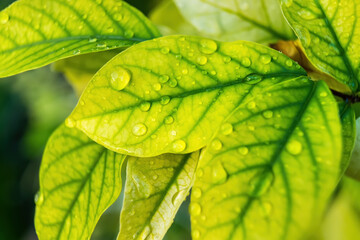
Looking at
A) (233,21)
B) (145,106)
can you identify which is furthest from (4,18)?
(233,21)

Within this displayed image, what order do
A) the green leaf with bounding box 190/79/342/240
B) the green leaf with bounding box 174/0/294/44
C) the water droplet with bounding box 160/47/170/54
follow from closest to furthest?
the green leaf with bounding box 190/79/342/240 < the water droplet with bounding box 160/47/170/54 < the green leaf with bounding box 174/0/294/44

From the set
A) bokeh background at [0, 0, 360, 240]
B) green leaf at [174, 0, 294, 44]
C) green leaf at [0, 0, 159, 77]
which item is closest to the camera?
green leaf at [0, 0, 159, 77]

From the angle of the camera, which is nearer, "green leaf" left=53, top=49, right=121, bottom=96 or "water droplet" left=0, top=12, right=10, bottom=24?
"water droplet" left=0, top=12, right=10, bottom=24

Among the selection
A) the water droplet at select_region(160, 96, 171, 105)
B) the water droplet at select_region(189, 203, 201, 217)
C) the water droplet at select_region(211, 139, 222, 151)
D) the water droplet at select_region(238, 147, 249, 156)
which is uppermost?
the water droplet at select_region(160, 96, 171, 105)

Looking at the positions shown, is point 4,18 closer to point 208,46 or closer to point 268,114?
point 208,46

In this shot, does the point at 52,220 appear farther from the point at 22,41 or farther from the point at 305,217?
the point at 305,217

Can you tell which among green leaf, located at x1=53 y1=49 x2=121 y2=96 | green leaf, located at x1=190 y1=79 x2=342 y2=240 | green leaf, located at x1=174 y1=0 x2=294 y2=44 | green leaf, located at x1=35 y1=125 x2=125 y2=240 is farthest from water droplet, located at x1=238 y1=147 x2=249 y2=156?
green leaf, located at x1=53 y1=49 x2=121 y2=96

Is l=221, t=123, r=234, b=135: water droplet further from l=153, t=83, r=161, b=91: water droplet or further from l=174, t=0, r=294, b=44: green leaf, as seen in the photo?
l=174, t=0, r=294, b=44: green leaf
